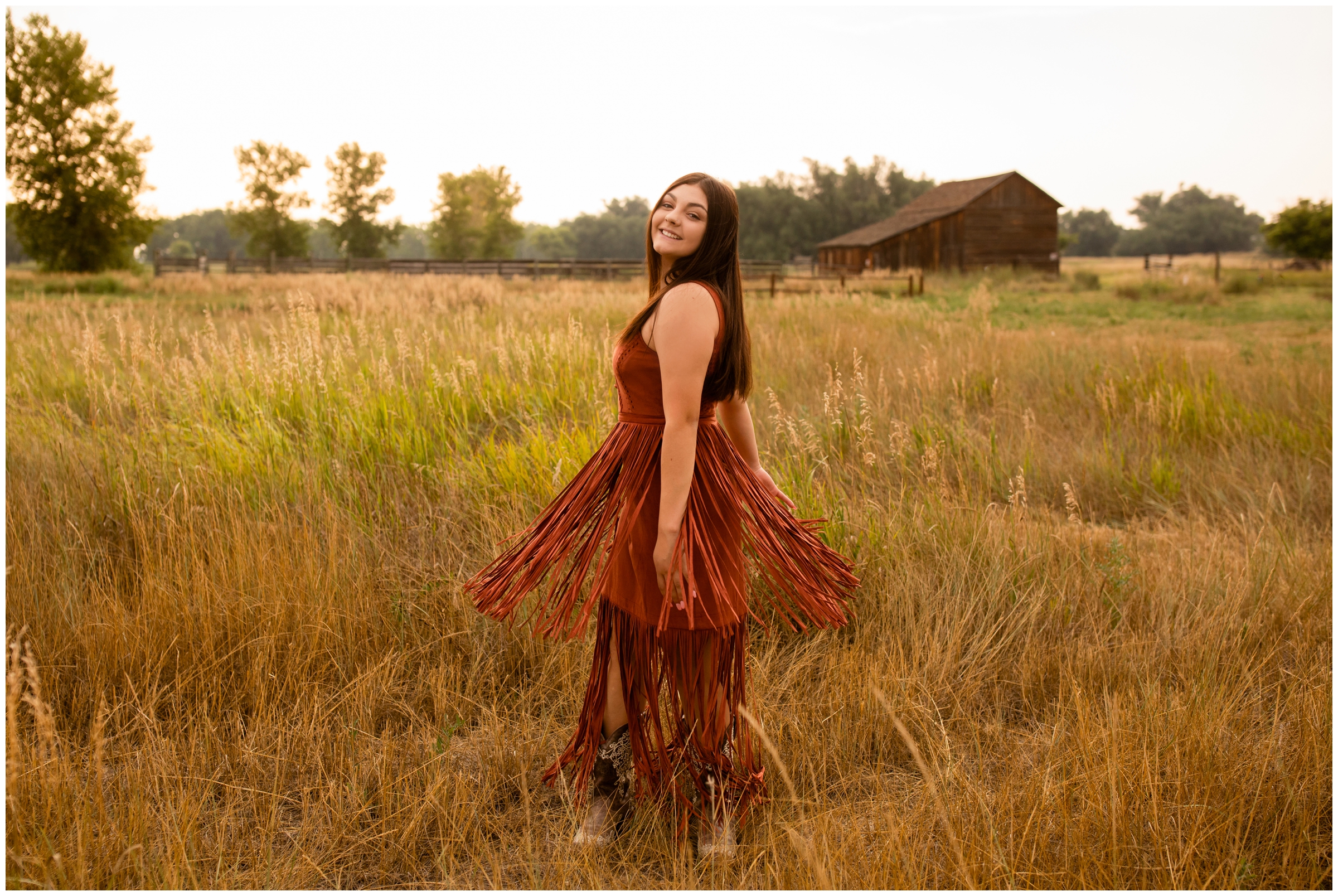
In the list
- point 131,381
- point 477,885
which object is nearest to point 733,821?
point 477,885

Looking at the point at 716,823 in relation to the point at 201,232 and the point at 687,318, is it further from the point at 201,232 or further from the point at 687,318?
the point at 201,232

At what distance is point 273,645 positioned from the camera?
9.03 feet

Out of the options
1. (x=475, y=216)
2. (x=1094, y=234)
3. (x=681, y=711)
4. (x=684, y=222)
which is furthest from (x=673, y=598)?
(x=1094, y=234)

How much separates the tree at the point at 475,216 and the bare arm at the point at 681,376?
59.4 m

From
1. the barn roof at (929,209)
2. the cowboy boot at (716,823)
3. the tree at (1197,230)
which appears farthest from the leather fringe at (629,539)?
the tree at (1197,230)

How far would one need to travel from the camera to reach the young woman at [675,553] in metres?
1.97

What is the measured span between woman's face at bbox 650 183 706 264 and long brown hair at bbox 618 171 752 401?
1 cm

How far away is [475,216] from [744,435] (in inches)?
2408

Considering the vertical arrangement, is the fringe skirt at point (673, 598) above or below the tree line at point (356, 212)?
below

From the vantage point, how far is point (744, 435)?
7.88 ft

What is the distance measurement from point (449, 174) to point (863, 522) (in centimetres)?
6053

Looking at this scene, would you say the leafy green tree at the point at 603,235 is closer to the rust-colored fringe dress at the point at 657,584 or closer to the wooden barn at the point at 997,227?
the wooden barn at the point at 997,227

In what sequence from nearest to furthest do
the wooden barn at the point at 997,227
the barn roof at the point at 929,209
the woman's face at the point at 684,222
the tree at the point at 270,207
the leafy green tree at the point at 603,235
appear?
the woman's face at the point at 684,222
the wooden barn at the point at 997,227
the barn roof at the point at 929,209
the tree at the point at 270,207
the leafy green tree at the point at 603,235

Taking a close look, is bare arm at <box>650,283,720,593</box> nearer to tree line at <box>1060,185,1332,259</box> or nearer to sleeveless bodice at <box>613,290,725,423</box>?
sleeveless bodice at <box>613,290,725,423</box>
